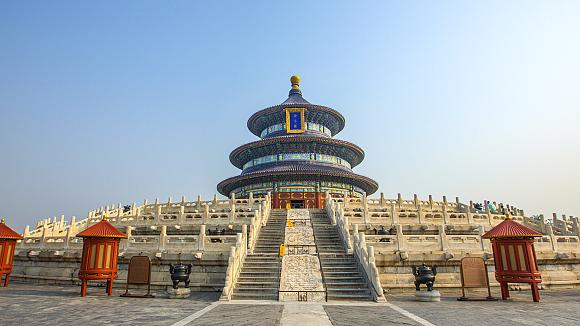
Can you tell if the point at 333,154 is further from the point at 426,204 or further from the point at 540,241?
the point at 540,241

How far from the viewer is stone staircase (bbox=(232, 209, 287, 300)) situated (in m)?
12.9

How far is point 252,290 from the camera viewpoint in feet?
43.3

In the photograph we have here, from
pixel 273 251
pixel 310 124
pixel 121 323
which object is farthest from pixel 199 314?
pixel 310 124

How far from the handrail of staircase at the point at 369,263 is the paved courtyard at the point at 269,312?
577 mm

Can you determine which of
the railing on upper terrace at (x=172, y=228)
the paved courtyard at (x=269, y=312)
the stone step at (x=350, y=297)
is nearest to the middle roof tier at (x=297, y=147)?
the railing on upper terrace at (x=172, y=228)

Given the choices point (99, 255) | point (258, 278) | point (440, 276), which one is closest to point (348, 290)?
point (258, 278)

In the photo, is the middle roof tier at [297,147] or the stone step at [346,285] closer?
the stone step at [346,285]

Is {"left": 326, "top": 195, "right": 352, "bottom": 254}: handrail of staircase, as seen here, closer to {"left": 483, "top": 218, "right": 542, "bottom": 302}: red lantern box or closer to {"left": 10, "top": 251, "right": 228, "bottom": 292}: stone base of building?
{"left": 10, "top": 251, "right": 228, "bottom": 292}: stone base of building

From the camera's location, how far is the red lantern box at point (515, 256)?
12500 millimetres

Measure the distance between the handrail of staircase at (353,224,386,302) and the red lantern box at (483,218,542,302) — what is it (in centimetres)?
455

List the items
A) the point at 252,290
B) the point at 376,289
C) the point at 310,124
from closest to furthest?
the point at 376,289
the point at 252,290
the point at 310,124

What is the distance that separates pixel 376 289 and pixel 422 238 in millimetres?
4724

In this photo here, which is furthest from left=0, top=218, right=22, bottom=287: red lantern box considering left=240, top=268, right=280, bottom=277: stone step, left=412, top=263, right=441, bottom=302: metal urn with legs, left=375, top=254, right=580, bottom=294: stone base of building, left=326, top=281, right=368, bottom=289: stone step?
left=412, top=263, right=441, bottom=302: metal urn with legs

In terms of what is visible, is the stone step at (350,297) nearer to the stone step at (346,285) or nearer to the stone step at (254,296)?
the stone step at (346,285)
